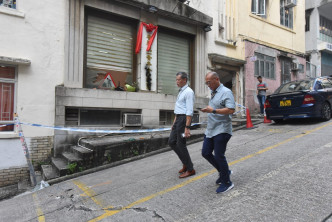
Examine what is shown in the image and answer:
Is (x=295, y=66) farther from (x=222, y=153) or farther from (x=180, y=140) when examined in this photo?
(x=222, y=153)

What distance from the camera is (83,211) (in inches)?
138

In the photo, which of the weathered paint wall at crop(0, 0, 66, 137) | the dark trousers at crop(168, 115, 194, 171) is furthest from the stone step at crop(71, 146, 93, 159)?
the dark trousers at crop(168, 115, 194, 171)

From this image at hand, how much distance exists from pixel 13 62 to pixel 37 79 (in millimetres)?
702

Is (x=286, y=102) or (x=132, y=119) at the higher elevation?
(x=286, y=102)

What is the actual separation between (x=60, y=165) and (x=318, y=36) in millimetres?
21671

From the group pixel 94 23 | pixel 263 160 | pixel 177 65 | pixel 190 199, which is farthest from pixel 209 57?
pixel 190 199

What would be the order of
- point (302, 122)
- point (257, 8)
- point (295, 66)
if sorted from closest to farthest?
1. point (302, 122)
2. point (257, 8)
3. point (295, 66)

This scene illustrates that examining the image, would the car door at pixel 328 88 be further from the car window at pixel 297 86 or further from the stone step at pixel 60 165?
the stone step at pixel 60 165

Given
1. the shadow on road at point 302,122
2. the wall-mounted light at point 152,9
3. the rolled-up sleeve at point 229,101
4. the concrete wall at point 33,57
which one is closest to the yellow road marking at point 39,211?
the concrete wall at point 33,57

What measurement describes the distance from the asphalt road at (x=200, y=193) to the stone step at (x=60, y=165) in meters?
0.35

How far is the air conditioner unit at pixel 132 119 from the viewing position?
312 inches

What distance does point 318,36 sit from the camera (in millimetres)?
19531

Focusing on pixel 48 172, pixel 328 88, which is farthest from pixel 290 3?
pixel 48 172

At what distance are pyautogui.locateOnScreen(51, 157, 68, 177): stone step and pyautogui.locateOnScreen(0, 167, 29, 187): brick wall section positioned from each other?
0.81 metres
